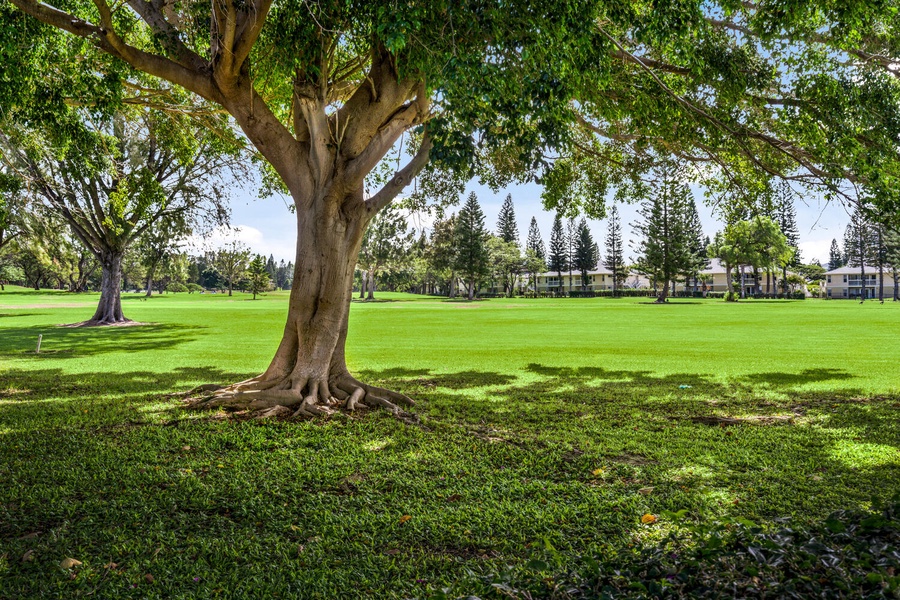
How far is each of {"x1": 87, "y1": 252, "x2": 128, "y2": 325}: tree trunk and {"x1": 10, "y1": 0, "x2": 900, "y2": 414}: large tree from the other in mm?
20951

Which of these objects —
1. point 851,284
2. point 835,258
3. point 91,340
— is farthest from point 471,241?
point 835,258

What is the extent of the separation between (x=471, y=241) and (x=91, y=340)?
205 feet

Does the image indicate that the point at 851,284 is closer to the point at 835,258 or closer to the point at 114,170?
the point at 835,258

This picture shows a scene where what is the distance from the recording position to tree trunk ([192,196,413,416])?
8203mm

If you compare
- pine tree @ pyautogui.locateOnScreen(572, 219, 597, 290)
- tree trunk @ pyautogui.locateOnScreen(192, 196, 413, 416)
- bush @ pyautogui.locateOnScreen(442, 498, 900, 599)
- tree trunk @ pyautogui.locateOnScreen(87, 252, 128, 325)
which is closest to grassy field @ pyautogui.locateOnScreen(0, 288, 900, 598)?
bush @ pyautogui.locateOnScreen(442, 498, 900, 599)

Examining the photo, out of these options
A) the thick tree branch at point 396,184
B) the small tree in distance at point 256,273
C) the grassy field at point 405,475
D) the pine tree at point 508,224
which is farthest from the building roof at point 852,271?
the thick tree branch at point 396,184

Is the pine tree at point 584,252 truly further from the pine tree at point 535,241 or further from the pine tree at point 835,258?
the pine tree at point 835,258

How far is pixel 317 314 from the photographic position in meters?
8.31

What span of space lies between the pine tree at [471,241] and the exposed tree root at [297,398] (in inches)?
2769

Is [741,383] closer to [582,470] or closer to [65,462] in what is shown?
[582,470]

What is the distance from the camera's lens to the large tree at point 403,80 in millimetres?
5945

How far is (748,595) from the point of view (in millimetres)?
2717

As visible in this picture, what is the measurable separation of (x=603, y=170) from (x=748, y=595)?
12.2 meters

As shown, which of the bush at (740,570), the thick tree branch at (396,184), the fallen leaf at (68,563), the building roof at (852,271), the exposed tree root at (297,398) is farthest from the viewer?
the building roof at (852,271)
